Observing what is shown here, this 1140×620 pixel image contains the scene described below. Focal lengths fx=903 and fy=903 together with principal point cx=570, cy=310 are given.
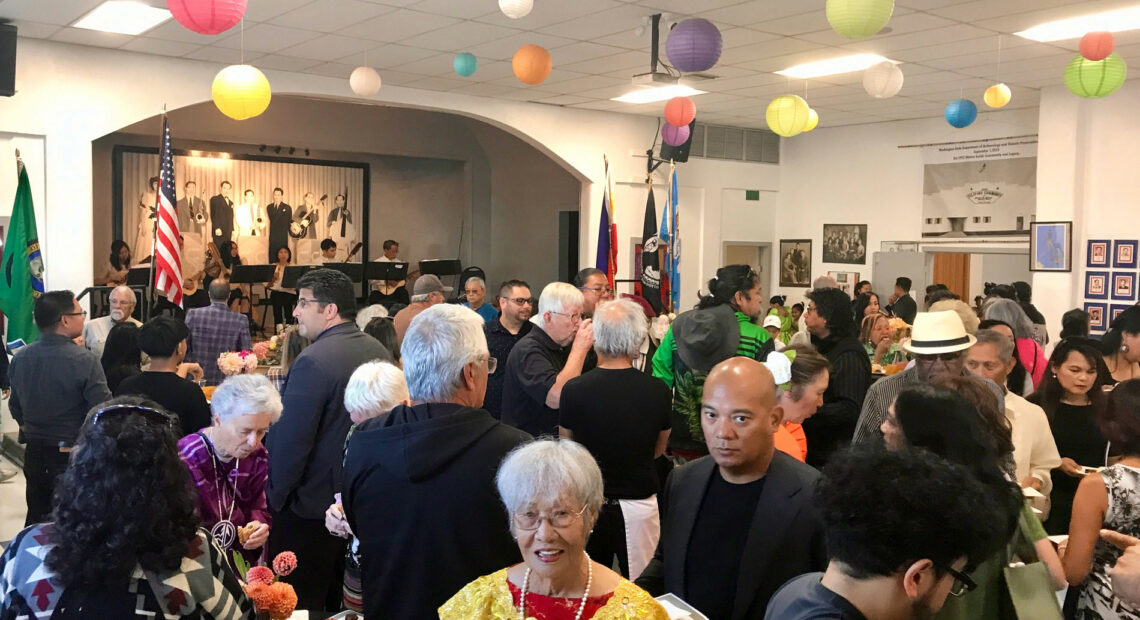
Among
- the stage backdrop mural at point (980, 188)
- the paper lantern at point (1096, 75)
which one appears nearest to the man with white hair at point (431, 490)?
the paper lantern at point (1096, 75)

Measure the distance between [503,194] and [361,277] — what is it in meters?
3.38

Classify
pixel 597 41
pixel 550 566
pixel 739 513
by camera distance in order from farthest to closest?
pixel 597 41 → pixel 739 513 → pixel 550 566

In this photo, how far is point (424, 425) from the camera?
7.53 feet

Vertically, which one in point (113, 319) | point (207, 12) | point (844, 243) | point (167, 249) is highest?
point (207, 12)

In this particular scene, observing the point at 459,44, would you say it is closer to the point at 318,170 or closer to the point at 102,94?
the point at 102,94

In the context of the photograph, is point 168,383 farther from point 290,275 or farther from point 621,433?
point 290,275

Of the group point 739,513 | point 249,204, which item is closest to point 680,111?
point 739,513

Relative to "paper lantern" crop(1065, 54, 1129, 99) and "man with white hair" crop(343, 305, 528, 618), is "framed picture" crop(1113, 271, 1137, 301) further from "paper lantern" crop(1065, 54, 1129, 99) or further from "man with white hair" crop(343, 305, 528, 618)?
"man with white hair" crop(343, 305, 528, 618)

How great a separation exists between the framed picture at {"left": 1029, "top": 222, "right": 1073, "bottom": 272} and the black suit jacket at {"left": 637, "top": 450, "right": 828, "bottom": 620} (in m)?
9.73

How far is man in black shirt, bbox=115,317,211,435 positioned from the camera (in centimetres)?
448

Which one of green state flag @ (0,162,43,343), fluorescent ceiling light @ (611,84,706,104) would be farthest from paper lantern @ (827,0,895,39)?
green state flag @ (0,162,43,343)

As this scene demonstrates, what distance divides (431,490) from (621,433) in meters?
1.62

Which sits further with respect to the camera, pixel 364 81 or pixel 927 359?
pixel 364 81

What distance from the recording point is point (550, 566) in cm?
204
